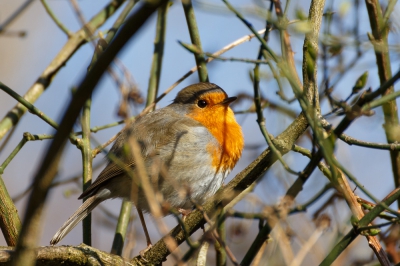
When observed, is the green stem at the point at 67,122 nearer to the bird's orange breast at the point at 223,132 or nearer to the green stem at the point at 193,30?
the green stem at the point at 193,30

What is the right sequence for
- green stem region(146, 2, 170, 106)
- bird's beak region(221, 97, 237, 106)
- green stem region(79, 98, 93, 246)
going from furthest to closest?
1. bird's beak region(221, 97, 237, 106)
2. green stem region(146, 2, 170, 106)
3. green stem region(79, 98, 93, 246)

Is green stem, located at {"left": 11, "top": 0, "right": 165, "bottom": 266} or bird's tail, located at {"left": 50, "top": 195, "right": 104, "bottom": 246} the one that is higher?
bird's tail, located at {"left": 50, "top": 195, "right": 104, "bottom": 246}

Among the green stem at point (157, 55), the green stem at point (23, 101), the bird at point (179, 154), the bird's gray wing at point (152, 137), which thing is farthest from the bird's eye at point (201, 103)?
the green stem at point (23, 101)

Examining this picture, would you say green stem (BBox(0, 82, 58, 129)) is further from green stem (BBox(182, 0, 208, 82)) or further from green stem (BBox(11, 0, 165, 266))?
green stem (BBox(11, 0, 165, 266))

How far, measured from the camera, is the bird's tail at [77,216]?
158 inches

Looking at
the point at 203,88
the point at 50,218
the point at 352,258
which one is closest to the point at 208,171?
the point at 203,88

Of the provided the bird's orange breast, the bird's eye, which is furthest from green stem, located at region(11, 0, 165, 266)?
the bird's eye

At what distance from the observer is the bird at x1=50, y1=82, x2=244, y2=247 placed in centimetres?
412

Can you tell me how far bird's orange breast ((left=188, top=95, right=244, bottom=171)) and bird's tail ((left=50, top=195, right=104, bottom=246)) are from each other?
101 cm

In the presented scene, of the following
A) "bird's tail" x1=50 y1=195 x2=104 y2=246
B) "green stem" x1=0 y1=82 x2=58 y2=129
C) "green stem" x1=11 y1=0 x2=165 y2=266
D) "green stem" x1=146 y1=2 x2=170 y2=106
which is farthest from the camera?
"green stem" x1=146 y1=2 x2=170 y2=106

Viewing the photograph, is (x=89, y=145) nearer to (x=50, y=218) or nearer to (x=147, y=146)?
(x=147, y=146)

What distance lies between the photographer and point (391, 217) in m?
2.85

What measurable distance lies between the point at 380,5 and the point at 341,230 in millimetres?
1444

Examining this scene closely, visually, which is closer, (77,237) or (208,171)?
(208,171)
